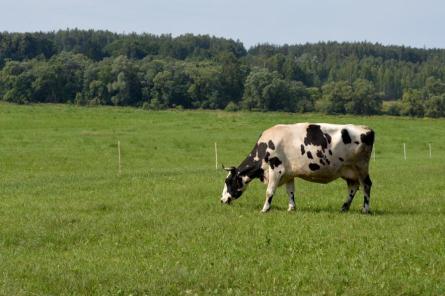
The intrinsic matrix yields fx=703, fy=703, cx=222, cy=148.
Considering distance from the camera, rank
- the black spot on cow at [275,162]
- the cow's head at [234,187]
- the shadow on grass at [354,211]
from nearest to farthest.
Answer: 1. the shadow on grass at [354,211]
2. the black spot on cow at [275,162]
3. the cow's head at [234,187]

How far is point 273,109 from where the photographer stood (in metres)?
122

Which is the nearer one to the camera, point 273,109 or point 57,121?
point 57,121

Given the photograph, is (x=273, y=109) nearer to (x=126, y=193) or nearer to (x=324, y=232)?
(x=126, y=193)

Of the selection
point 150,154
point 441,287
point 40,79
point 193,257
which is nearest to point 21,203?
point 193,257

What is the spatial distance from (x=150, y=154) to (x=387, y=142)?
2440cm

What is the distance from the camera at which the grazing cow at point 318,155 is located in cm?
1930

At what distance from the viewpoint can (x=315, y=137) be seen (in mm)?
19516

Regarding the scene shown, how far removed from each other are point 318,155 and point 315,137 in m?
0.53

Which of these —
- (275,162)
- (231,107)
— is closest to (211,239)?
(275,162)

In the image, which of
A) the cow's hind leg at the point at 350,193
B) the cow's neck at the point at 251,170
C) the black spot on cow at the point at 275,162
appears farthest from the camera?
the cow's neck at the point at 251,170

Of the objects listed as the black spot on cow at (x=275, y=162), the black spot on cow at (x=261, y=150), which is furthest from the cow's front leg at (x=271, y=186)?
the black spot on cow at (x=261, y=150)

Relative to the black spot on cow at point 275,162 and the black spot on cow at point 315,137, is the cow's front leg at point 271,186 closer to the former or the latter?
the black spot on cow at point 275,162

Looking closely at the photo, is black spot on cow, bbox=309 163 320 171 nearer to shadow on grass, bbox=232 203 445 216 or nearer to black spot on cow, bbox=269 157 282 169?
black spot on cow, bbox=269 157 282 169

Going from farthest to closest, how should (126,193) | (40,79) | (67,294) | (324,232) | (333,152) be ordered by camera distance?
(40,79), (126,193), (333,152), (324,232), (67,294)
